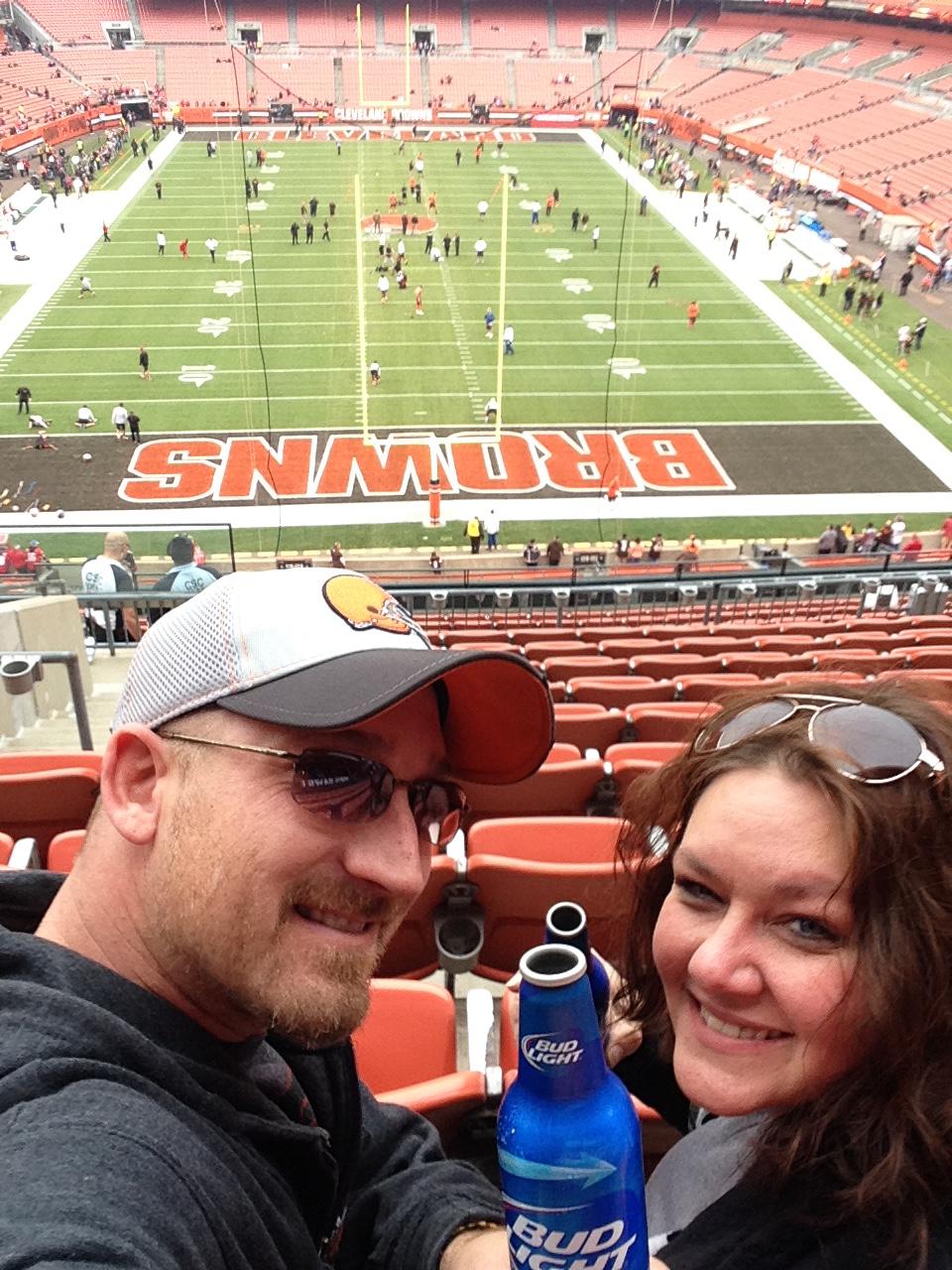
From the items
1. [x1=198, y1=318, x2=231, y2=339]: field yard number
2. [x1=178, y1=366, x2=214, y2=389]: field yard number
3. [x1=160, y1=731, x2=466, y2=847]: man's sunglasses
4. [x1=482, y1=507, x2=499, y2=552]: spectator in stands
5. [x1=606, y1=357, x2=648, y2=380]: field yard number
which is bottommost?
[x1=482, y1=507, x2=499, y2=552]: spectator in stands

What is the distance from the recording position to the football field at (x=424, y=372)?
1670cm

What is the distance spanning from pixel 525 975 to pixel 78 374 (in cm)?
2159

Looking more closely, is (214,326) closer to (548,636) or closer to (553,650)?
(548,636)

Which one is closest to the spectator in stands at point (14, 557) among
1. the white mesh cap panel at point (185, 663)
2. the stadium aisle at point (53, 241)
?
the stadium aisle at point (53, 241)

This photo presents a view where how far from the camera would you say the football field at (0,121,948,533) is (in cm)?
1670

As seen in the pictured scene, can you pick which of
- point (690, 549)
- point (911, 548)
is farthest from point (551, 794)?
point (911, 548)

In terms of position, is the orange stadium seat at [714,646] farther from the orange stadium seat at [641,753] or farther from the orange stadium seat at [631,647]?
the orange stadium seat at [641,753]

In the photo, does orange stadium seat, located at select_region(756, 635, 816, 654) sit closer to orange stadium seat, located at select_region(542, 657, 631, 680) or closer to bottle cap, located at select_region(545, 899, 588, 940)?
orange stadium seat, located at select_region(542, 657, 631, 680)

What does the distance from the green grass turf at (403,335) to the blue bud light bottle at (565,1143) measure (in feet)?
59.0

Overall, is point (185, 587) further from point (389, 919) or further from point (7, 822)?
point (389, 919)

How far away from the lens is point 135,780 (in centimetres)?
130

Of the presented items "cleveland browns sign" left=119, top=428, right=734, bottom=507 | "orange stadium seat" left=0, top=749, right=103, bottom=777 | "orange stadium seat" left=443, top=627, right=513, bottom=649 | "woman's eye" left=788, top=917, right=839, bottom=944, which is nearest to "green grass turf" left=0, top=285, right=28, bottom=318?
"cleveland browns sign" left=119, top=428, right=734, bottom=507

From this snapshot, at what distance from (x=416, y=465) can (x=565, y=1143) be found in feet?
54.1

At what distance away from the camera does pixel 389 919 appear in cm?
129
